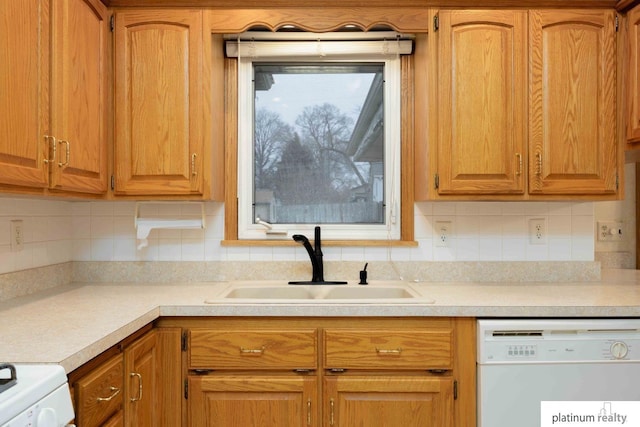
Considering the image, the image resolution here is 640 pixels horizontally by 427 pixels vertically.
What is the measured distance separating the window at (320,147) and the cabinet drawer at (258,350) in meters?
0.73

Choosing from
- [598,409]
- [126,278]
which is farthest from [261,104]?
[598,409]

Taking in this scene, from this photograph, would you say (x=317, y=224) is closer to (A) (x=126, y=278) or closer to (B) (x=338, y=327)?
(B) (x=338, y=327)

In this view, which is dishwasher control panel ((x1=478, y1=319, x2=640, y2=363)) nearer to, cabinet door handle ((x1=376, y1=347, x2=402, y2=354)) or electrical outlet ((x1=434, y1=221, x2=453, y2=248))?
cabinet door handle ((x1=376, y1=347, x2=402, y2=354))

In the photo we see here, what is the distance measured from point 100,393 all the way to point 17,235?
977mm

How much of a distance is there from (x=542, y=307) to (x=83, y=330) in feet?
5.13

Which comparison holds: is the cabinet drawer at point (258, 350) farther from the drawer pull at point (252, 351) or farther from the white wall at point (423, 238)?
the white wall at point (423, 238)

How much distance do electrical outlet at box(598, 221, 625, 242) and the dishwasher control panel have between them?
1.18 metres

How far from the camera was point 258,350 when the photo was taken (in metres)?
1.75

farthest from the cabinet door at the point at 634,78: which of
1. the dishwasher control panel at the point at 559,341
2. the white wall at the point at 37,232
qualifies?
the white wall at the point at 37,232

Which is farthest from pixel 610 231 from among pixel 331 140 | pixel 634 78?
pixel 331 140

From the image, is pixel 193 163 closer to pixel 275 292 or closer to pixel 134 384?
pixel 275 292

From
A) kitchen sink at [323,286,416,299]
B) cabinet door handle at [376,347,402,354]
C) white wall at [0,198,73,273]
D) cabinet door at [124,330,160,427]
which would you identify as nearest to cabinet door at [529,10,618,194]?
kitchen sink at [323,286,416,299]

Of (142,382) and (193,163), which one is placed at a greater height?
(193,163)

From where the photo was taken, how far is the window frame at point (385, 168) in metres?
2.39
